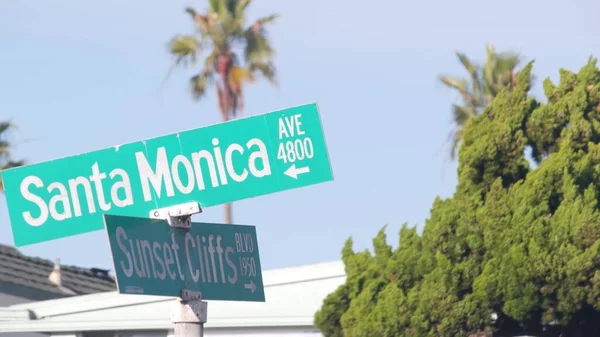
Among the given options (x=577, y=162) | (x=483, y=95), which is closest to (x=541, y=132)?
(x=577, y=162)

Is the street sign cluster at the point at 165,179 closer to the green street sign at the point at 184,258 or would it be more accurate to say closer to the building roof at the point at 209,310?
the green street sign at the point at 184,258

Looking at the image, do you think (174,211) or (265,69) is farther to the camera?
(265,69)

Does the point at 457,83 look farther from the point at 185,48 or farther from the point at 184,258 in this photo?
the point at 184,258

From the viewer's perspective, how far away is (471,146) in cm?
1138

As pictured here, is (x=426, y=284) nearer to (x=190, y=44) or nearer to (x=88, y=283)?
(x=88, y=283)

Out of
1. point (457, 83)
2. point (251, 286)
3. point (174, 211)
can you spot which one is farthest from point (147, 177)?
point (457, 83)

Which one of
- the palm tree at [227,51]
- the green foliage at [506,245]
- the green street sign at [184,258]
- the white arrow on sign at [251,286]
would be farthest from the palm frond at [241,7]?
the white arrow on sign at [251,286]

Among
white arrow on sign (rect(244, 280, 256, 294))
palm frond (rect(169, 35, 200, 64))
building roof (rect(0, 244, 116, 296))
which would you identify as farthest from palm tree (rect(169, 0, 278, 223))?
white arrow on sign (rect(244, 280, 256, 294))

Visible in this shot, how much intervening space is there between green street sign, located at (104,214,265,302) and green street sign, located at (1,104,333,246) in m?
0.17

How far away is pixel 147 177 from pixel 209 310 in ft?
29.9

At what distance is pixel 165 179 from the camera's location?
5215 millimetres

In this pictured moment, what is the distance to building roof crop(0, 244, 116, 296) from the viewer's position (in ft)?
59.1

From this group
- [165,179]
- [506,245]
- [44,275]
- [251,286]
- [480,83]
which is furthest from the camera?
[480,83]

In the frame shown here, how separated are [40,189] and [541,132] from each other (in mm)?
6991
